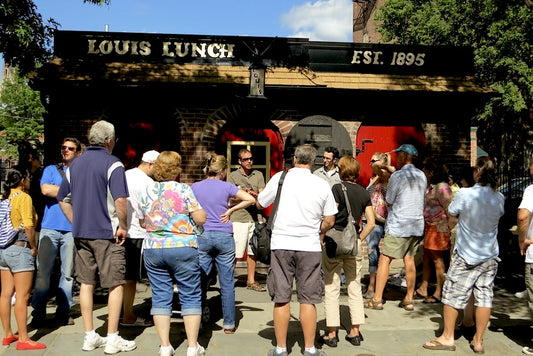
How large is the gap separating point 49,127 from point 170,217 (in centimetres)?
657

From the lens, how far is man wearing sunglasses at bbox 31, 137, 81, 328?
5.55 metres

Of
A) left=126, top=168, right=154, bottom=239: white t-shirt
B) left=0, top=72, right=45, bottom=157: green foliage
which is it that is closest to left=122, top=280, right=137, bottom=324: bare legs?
left=126, top=168, right=154, bottom=239: white t-shirt

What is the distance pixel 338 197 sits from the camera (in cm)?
509

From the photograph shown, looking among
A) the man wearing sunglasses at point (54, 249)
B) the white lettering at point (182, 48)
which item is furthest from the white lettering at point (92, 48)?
the man wearing sunglasses at point (54, 249)

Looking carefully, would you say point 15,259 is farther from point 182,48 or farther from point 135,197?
point 182,48

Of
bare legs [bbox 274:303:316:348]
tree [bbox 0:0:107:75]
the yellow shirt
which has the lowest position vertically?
bare legs [bbox 274:303:316:348]

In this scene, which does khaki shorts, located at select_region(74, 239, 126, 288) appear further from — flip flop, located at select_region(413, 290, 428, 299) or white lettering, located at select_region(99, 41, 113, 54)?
white lettering, located at select_region(99, 41, 113, 54)

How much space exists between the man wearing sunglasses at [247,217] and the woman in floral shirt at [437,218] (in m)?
2.38

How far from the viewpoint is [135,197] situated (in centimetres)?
550

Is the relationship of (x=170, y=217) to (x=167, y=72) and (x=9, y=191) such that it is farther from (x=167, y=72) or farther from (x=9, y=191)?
(x=167, y=72)

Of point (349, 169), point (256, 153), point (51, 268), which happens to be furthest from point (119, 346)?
point (256, 153)

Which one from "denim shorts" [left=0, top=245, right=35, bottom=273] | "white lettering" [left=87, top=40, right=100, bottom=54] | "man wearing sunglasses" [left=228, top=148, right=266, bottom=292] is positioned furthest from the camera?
"white lettering" [left=87, top=40, right=100, bottom=54]

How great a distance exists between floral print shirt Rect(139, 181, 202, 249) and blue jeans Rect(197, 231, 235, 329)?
2.51 feet

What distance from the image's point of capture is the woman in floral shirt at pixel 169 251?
447cm
